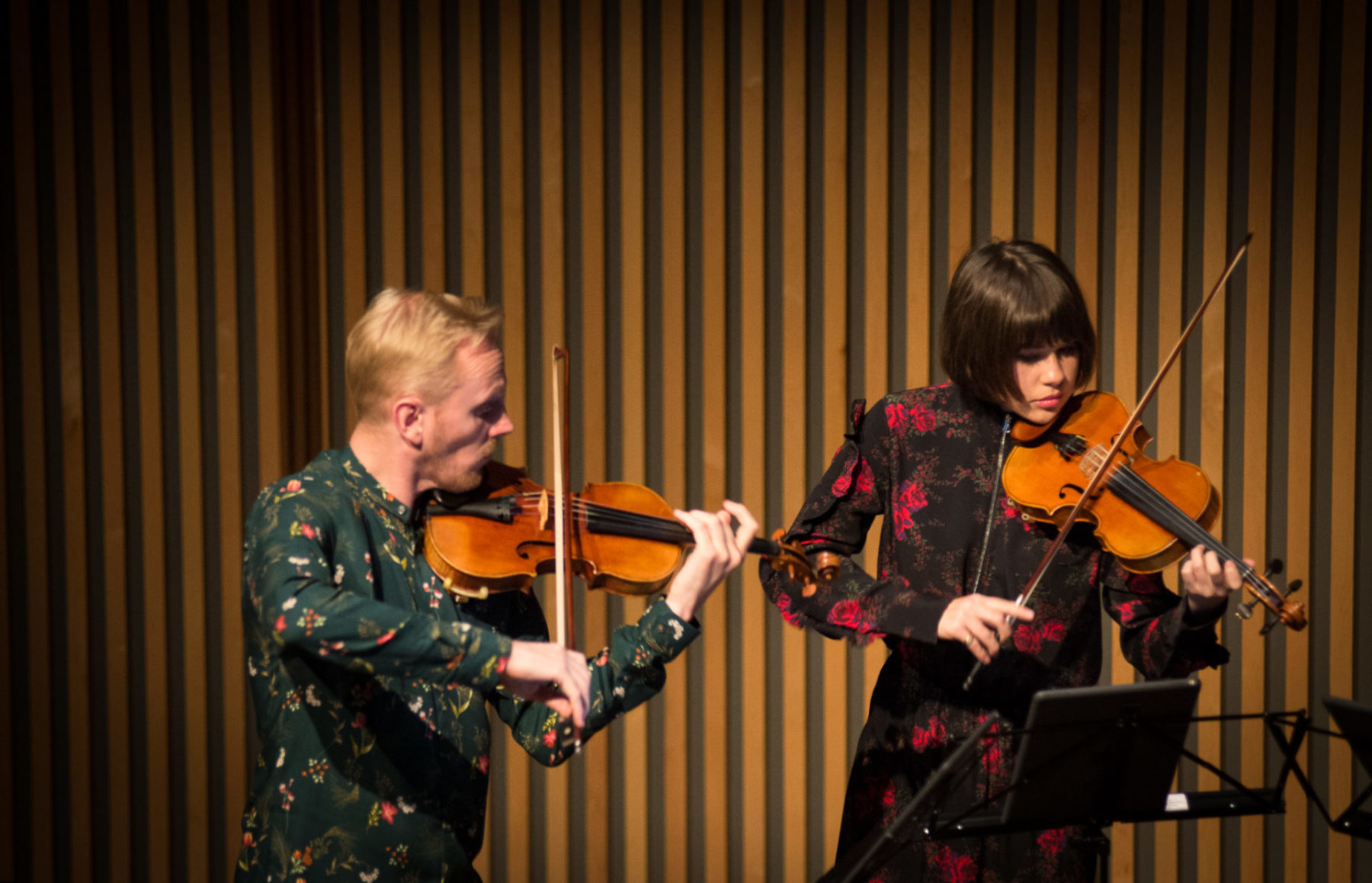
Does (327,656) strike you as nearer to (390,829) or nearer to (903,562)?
A: (390,829)

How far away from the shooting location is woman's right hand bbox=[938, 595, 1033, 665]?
55.7 inches

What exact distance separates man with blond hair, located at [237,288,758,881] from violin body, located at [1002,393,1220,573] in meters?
0.49

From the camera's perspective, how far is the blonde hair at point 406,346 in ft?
4.22

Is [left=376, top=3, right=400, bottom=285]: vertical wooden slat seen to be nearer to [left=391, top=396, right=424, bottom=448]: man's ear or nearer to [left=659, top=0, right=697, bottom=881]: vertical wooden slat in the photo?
[left=659, top=0, right=697, bottom=881]: vertical wooden slat

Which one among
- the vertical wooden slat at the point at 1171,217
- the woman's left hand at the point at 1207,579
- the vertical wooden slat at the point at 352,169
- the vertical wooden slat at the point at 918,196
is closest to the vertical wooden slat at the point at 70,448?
the vertical wooden slat at the point at 352,169

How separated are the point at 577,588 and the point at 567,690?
1.68 m

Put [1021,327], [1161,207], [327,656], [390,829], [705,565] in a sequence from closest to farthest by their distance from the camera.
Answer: [327,656] < [390,829] < [705,565] < [1021,327] < [1161,207]

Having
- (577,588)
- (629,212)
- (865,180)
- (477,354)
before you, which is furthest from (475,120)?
(477,354)

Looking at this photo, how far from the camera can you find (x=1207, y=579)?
1465mm

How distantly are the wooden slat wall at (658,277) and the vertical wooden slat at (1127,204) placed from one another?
0.5 inches

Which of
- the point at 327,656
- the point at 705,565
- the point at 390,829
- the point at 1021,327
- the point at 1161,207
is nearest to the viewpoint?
the point at 327,656

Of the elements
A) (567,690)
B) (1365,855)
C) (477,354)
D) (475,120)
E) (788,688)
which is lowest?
(1365,855)

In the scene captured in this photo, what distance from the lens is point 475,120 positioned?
2750 millimetres

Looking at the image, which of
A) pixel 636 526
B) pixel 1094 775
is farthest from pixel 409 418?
pixel 1094 775
